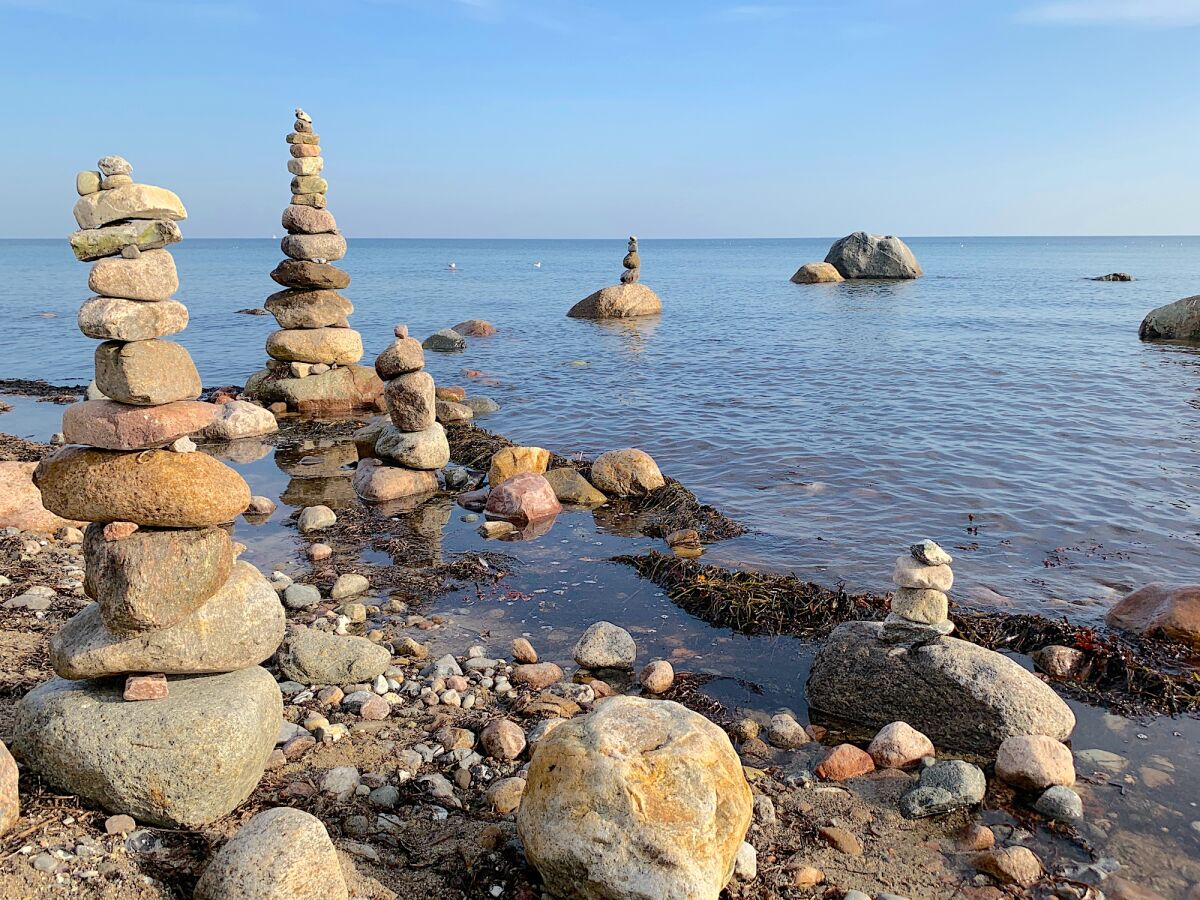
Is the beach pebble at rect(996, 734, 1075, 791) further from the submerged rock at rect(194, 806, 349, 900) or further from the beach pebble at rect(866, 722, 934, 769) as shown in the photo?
the submerged rock at rect(194, 806, 349, 900)

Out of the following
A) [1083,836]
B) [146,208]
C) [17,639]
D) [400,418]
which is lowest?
[1083,836]

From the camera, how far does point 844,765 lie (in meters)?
6.50

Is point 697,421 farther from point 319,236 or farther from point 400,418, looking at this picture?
point 319,236

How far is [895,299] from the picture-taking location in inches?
1993

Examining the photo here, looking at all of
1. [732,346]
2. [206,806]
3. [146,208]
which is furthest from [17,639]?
[732,346]

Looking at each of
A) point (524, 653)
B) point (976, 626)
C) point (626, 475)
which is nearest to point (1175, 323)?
point (626, 475)

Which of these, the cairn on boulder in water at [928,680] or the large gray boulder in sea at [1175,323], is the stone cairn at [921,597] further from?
the large gray boulder in sea at [1175,323]

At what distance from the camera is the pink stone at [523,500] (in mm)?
12734

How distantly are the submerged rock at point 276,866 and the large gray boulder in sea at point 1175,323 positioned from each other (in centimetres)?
3759

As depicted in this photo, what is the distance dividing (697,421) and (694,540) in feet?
27.8

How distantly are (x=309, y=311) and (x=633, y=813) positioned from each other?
17625mm

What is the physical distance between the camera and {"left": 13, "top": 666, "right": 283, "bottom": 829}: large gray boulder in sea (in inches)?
197

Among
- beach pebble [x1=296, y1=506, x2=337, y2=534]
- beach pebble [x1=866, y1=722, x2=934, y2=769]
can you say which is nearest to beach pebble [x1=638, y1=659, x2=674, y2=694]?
beach pebble [x1=866, y1=722, x2=934, y2=769]

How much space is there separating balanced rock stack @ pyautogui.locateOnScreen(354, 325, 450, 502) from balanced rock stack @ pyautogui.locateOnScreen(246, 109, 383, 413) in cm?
611
